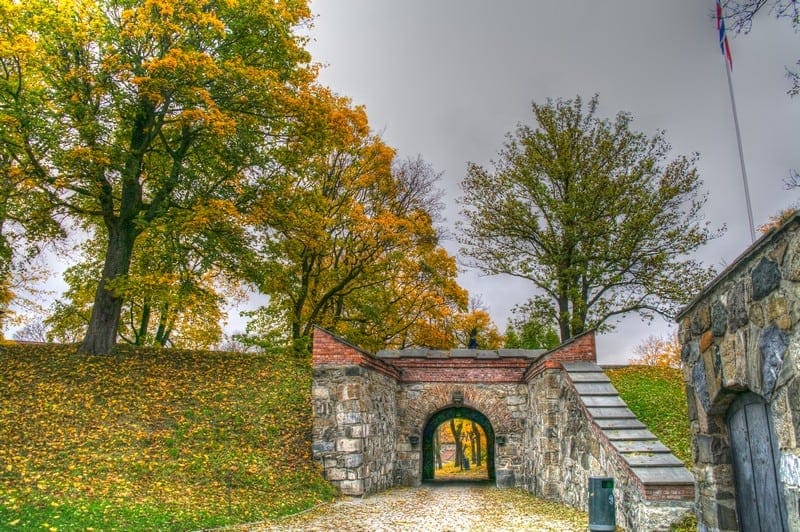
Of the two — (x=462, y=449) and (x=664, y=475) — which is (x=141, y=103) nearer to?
(x=664, y=475)

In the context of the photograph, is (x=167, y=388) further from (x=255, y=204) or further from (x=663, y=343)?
(x=663, y=343)

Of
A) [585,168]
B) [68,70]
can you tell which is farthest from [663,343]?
[68,70]

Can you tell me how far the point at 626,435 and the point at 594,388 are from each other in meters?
1.68

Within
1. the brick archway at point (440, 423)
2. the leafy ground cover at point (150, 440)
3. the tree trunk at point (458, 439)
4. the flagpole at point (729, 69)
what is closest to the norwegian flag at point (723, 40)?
the flagpole at point (729, 69)

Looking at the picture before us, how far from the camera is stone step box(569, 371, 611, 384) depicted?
9.82 m

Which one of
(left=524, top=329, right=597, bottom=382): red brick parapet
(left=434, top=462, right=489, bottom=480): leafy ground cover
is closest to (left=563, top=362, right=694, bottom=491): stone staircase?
(left=524, top=329, right=597, bottom=382): red brick parapet

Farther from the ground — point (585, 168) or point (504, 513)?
point (585, 168)

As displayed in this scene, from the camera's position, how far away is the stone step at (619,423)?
26.7 ft

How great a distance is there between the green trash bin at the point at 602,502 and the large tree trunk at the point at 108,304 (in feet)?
38.3

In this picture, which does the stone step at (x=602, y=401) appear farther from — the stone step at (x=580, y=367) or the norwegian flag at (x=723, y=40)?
the norwegian flag at (x=723, y=40)

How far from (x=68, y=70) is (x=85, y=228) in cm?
523

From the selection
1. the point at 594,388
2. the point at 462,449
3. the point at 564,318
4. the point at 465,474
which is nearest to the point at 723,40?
the point at 594,388

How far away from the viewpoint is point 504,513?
923 centimetres

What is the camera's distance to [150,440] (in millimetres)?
9953
